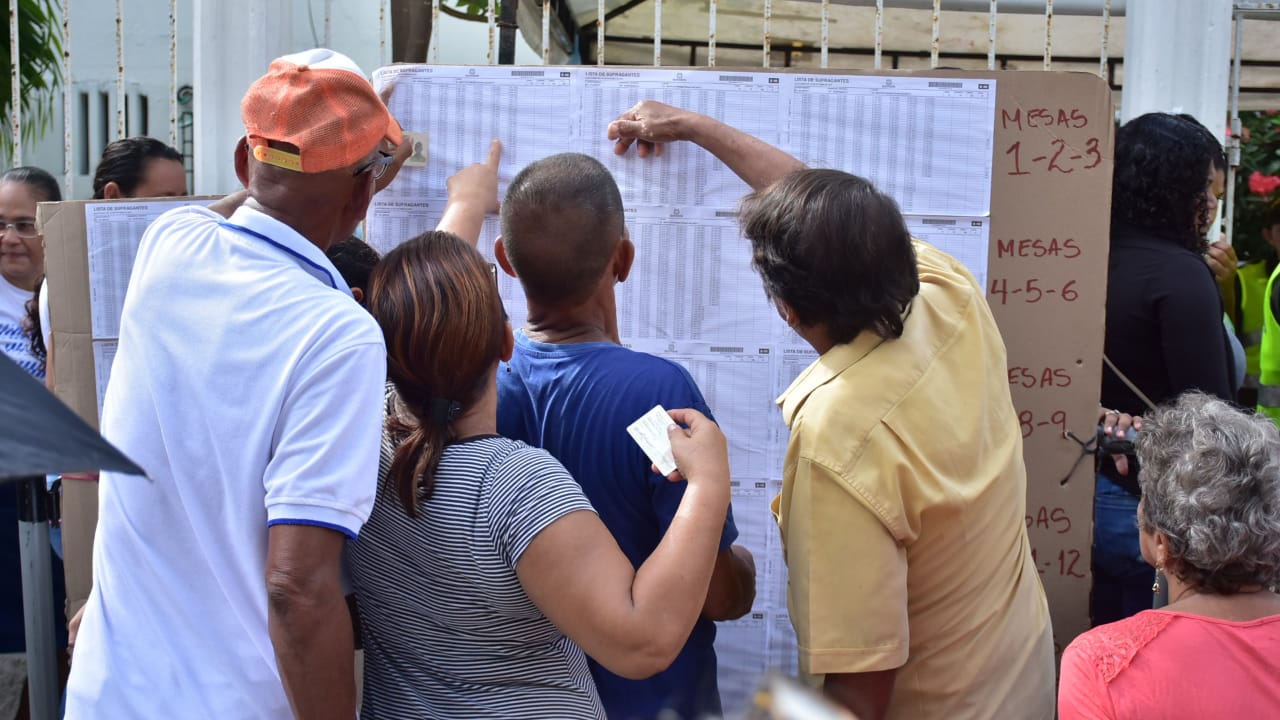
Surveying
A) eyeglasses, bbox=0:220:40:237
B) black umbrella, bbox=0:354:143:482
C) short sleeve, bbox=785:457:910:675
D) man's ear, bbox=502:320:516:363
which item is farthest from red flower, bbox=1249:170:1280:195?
black umbrella, bbox=0:354:143:482

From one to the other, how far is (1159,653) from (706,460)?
742 mm

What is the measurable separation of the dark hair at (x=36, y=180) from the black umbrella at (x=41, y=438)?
2904 millimetres

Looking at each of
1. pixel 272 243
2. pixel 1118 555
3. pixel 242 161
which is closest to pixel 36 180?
pixel 242 161

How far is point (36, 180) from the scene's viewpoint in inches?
134

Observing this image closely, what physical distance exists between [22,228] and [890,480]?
2.90m

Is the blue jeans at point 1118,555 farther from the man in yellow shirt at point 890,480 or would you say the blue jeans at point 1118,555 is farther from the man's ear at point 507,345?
the man's ear at point 507,345

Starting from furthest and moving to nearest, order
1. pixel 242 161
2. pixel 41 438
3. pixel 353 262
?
1. pixel 353 262
2. pixel 242 161
3. pixel 41 438

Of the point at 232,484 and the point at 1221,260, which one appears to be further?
the point at 1221,260

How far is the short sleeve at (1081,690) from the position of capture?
65.1 inches

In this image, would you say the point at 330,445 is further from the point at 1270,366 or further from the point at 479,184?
the point at 1270,366

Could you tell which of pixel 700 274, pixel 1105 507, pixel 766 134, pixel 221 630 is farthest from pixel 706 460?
pixel 1105 507

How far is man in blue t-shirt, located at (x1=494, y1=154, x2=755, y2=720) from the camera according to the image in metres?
1.77

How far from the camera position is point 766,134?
256 centimetres

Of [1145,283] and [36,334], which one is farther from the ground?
[1145,283]
